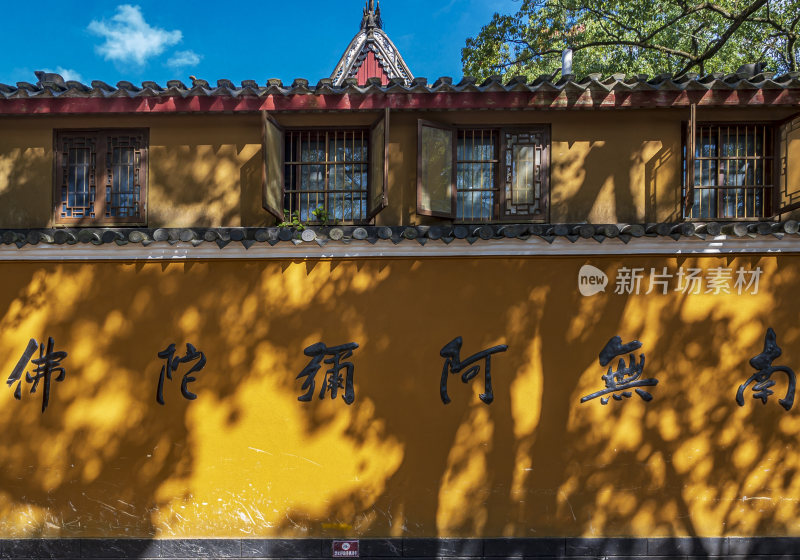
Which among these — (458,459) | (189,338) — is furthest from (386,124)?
Result: (458,459)

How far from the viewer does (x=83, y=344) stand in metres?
6.17

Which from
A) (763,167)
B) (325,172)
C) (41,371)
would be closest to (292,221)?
(325,172)

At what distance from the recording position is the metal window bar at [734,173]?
6.53m

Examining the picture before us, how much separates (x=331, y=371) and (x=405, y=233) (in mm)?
1649

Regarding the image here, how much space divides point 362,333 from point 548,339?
1.97 m

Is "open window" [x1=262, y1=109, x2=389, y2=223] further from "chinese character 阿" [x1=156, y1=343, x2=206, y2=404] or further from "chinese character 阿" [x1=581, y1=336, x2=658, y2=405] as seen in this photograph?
"chinese character 阿" [x1=581, y1=336, x2=658, y2=405]

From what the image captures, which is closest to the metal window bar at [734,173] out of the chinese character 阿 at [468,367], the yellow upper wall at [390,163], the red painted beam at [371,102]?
the yellow upper wall at [390,163]

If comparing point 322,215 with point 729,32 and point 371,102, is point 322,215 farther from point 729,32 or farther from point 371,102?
point 729,32

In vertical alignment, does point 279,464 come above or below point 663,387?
below

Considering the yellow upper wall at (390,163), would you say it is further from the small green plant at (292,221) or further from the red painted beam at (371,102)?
the red painted beam at (371,102)

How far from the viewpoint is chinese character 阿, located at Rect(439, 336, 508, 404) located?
601 centimetres

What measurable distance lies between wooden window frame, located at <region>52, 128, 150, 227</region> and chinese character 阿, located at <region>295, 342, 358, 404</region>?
2.58 metres

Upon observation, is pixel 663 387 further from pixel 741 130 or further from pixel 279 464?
pixel 279 464

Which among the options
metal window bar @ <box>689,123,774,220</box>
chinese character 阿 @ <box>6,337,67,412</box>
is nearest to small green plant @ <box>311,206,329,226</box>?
chinese character 阿 @ <box>6,337,67,412</box>
